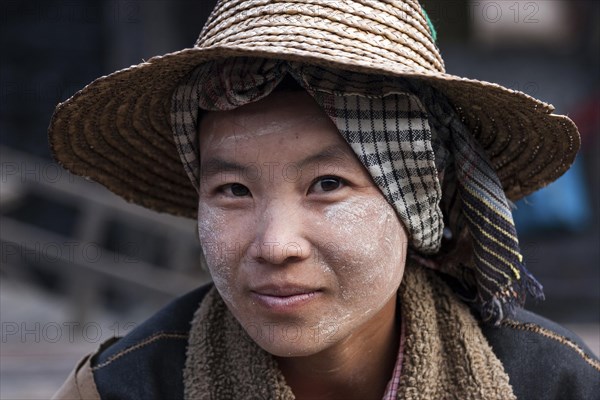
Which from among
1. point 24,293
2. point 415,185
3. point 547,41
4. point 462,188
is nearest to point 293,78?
point 415,185

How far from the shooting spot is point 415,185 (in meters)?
2.06

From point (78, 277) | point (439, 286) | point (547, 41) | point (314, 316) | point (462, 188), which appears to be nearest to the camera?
point (314, 316)

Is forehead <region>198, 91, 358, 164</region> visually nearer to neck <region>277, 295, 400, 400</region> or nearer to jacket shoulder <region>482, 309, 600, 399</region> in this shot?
neck <region>277, 295, 400, 400</region>

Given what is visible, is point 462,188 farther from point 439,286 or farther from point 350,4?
point 350,4

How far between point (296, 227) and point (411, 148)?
13.4 inches

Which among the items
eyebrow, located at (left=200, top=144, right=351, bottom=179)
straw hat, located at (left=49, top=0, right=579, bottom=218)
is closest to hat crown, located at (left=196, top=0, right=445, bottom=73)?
straw hat, located at (left=49, top=0, right=579, bottom=218)

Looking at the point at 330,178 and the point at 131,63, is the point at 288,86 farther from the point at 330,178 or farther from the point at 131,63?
the point at 131,63

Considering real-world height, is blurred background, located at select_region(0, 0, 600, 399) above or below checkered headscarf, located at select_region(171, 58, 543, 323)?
below

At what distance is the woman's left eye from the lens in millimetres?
1983

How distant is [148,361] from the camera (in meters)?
2.34

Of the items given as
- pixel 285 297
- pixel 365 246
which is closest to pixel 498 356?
pixel 365 246

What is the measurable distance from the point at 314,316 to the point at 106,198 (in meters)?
4.18

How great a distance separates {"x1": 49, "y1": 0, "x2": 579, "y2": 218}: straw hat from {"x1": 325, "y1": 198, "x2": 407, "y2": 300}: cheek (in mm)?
333

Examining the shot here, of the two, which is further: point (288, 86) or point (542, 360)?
point (542, 360)
